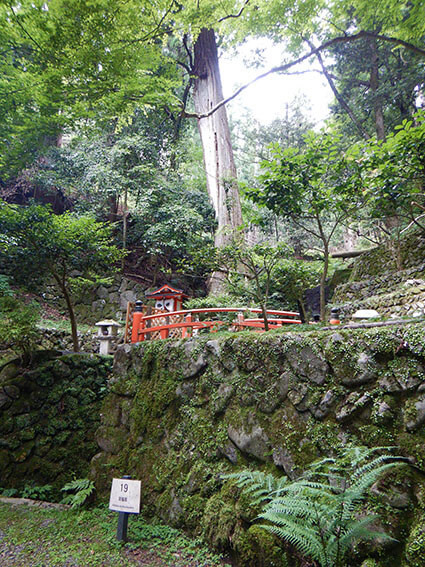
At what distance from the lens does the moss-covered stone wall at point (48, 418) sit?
562cm

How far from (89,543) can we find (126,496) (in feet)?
2.82

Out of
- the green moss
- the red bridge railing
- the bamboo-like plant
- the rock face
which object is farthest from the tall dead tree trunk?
the bamboo-like plant

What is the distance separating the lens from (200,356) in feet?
14.1

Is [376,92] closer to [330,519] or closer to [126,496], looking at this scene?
[330,519]

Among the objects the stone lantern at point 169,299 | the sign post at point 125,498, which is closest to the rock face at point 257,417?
the sign post at point 125,498

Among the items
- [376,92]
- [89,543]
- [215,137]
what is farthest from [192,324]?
[376,92]

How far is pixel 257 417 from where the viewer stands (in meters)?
3.40

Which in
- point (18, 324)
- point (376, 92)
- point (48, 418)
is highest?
point (376, 92)

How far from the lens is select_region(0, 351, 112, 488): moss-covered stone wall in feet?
18.4

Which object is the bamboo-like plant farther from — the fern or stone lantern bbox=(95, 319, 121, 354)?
stone lantern bbox=(95, 319, 121, 354)

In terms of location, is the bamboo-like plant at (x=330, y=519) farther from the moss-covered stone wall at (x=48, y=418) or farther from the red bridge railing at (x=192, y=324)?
the moss-covered stone wall at (x=48, y=418)

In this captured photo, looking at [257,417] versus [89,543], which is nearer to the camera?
[257,417]

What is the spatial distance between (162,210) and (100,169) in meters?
2.79

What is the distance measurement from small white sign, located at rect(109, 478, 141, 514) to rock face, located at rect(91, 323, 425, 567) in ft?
2.06
